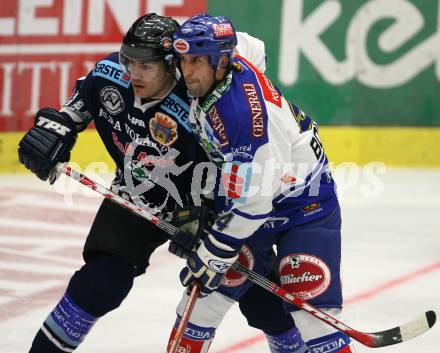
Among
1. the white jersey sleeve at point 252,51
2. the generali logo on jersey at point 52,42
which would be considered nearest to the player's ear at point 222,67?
the white jersey sleeve at point 252,51

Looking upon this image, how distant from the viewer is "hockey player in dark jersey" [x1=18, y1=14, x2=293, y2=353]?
3637 millimetres

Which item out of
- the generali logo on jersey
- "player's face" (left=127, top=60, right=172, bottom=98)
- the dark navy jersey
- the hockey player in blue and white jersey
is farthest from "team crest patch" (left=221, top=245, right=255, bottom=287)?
the generali logo on jersey

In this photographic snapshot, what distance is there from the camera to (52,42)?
24.5 feet

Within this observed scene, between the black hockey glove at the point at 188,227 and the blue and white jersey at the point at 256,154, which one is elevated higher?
the blue and white jersey at the point at 256,154

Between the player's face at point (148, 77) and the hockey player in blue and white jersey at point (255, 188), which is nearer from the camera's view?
the hockey player in blue and white jersey at point (255, 188)

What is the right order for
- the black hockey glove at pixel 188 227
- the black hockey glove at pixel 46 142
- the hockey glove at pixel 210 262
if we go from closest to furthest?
the hockey glove at pixel 210 262
the black hockey glove at pixel 188 227
the black hockey glove at pixel 46 142

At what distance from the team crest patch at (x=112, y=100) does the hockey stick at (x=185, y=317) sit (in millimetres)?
634

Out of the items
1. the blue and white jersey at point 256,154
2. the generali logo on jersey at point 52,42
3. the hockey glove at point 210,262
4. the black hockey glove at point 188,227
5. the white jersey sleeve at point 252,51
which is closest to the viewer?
the blue and white jersey at point 256,154

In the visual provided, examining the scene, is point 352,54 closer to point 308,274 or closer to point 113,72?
point 113,72

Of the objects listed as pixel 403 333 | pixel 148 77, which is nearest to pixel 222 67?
pixel 148 77

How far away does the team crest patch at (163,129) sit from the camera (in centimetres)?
374

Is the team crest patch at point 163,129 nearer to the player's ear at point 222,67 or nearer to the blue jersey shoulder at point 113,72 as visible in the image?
the blue jersey shoulder at point 113,72

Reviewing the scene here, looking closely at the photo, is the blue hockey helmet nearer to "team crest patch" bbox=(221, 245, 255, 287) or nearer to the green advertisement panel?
"team crest patch" bbox=(221, 245, 255, 287)

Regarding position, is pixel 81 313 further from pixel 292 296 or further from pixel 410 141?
pixel 410 141
